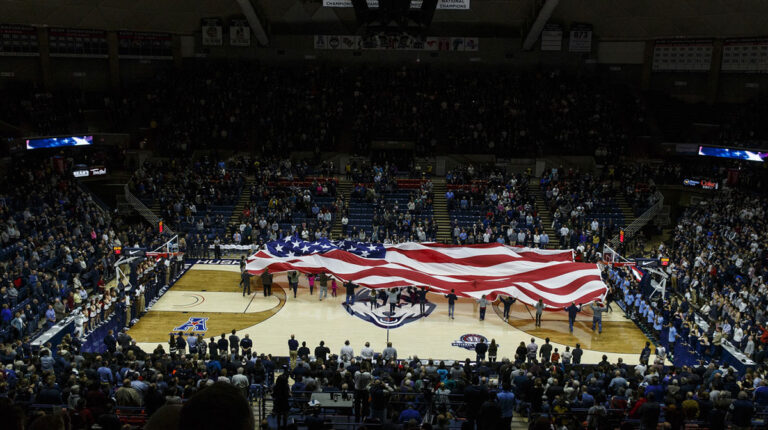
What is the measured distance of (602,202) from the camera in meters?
37.0

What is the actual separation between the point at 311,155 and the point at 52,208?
16.7 metres

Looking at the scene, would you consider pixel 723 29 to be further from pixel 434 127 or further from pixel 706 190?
pixel 434 127

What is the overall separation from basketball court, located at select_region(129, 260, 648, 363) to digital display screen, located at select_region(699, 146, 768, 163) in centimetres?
1598

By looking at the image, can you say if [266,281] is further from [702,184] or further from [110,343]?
[702,184]

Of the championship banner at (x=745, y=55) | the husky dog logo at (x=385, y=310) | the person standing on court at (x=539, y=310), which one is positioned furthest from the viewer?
the championship banner at (x=745, y=55)

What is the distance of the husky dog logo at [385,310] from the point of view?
82.3 ft

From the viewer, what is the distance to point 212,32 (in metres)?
43.5

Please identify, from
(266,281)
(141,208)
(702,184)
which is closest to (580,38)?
(702,184)

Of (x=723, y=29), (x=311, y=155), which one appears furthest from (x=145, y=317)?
(x=723, y=29)

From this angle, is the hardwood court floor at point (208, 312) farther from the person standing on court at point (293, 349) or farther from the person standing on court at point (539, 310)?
the person standing on court at point (539, 310)

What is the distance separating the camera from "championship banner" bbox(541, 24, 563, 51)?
4272 cm

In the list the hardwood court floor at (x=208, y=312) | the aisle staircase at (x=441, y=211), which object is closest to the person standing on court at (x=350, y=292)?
the hardwood court floor at (x=208, y=312)

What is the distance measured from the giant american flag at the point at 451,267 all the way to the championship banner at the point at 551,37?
2037 cm

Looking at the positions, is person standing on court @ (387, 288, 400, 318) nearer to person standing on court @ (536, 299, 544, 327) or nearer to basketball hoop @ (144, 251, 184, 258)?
person standing on court @ (536, 299, 544, 327)
